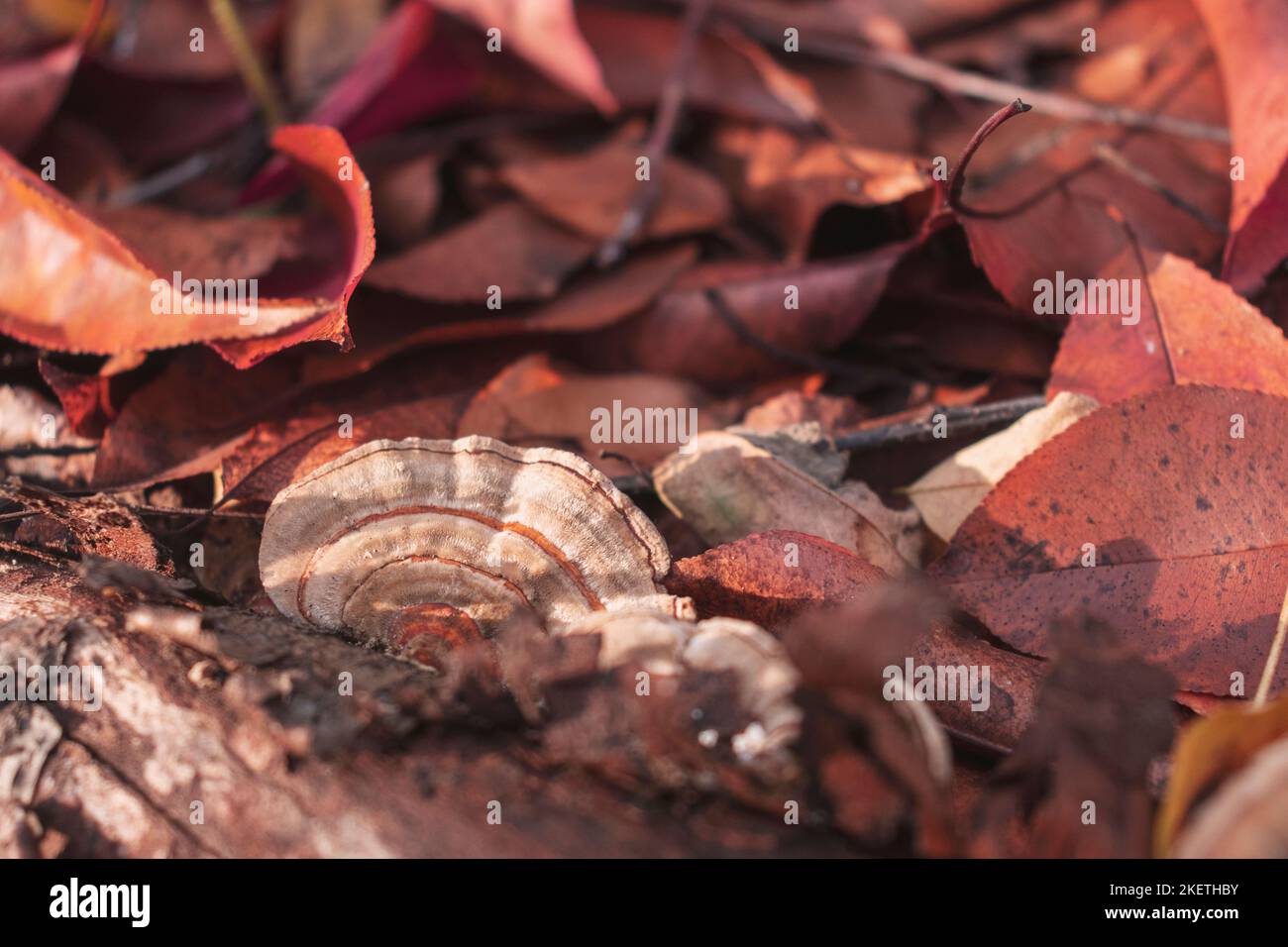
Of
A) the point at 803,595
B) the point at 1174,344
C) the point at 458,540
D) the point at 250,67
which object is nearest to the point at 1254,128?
the point at 1174,344

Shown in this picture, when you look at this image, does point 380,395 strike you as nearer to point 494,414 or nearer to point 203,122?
point 494,414

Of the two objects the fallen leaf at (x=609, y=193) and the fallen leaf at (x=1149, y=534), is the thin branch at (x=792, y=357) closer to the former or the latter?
the fallen leaf at (x=609, y=193)

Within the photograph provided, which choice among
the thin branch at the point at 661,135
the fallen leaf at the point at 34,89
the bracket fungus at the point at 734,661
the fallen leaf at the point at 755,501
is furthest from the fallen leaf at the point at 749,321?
the fallen leaf at the point at 34,89

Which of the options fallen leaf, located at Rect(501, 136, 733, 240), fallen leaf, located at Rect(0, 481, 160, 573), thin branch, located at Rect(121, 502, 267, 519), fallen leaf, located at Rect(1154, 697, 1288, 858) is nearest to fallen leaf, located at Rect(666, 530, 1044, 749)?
fallen leaf, located at Rect(1154, 697, 1288, 858)

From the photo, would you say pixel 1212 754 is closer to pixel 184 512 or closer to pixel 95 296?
pixel 184 512

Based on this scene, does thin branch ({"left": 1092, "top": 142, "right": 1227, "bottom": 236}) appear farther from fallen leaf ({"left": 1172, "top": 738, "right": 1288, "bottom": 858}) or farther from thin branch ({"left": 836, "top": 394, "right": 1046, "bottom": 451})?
fallen leaf ({"left": 1172, "top": 738, "right": 1288, "bottom": 858})

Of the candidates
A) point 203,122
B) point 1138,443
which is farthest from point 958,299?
point 203,122
